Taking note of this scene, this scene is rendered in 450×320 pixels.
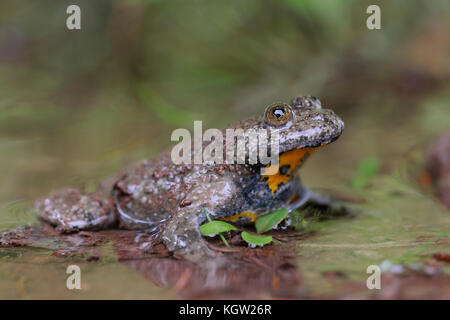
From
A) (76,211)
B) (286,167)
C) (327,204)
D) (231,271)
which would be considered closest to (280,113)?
(286,167)

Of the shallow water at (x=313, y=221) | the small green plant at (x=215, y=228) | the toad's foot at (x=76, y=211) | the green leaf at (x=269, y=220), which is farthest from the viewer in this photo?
the toad's foot at (x=76, y=211)

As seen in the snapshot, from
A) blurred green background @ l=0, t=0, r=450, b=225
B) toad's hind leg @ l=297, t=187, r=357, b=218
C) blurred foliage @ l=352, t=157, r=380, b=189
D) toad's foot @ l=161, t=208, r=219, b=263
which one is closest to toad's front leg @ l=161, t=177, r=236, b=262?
toad's foot @ l=161, t=208, r=219, b=263

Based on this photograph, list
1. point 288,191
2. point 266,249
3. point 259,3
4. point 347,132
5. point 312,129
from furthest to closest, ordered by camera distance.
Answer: point 259,3
point 347,132
point 288,191
point 312,129
point 266,249

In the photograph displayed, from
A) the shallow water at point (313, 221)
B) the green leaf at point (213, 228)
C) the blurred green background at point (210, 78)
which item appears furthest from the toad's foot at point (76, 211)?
the green leaf at point (213, 228)

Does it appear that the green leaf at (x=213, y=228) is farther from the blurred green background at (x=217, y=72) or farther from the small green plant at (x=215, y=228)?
the blurred green background at (x=217, y=72)

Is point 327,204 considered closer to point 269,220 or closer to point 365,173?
point 269,220

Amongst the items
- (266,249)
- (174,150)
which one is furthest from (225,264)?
(174,150)

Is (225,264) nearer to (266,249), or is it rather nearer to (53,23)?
(266,249)
